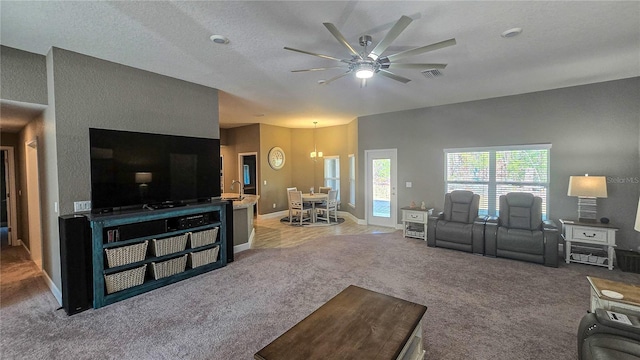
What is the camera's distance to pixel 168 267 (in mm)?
3562

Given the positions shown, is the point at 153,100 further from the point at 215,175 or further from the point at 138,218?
the point at 138,218

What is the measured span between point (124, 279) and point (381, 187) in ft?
18.2

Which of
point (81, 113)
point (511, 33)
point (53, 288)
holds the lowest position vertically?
point (53, 288)

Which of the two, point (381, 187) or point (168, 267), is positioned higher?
point (381, 187)

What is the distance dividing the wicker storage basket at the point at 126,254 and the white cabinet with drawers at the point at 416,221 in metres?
4.75

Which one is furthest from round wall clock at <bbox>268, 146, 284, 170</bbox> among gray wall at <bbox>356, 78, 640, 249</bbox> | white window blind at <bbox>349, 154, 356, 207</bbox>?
gray wall at <bbox>356, 78, 640, 249</bbox>

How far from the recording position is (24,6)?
2236mm

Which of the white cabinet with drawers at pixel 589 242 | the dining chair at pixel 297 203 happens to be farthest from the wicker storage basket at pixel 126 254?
the white cabinet with drawers at pixel 589 242

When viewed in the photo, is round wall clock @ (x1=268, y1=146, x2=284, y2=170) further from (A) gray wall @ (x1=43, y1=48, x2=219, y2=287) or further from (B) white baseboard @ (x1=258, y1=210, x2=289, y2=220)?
(A) gray wall @ (x1=43, y1=48, x2=219, y2=287)

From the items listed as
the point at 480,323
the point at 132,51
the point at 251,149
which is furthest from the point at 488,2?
the point at 251,149

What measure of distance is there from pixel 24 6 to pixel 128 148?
4.95 feet

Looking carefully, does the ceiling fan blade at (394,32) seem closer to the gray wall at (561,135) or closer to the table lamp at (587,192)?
the gray wall at (561,135)

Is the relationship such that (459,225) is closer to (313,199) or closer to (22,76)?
(313,199)

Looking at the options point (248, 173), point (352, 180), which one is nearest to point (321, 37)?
point (352, 180)
